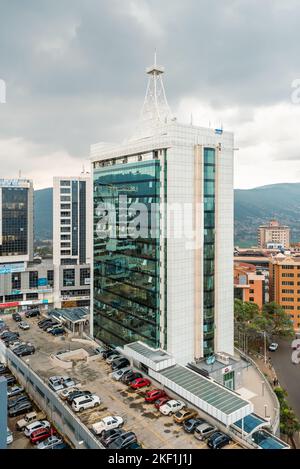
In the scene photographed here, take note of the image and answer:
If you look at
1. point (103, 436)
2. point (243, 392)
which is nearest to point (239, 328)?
point (243, 392)

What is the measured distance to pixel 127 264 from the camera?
30312 millimetres

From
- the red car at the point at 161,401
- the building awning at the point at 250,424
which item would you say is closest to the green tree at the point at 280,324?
the building awning at the point at 250,424

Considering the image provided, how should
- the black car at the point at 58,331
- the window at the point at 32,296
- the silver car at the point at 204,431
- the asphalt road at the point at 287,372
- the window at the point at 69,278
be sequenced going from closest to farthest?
1. the silver car at the point at 204,431
2. the asphalt road at the point at 287,372
3. the black car at the point at 58,331
4. the window at the point at 32,296
5. the window at the point at 69,278

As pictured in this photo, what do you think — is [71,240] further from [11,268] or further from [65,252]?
[11,268]

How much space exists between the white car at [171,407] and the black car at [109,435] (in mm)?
2958

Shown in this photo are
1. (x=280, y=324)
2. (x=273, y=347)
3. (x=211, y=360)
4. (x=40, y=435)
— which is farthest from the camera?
(x=280, y=324)

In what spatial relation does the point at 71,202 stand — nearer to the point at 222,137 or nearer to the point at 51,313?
the point at 51,313

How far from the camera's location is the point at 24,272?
5250 cm

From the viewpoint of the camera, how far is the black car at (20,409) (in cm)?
2402

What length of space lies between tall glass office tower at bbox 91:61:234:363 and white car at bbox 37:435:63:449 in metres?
9.22

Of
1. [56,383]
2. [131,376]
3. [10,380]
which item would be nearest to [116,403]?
[131,376]

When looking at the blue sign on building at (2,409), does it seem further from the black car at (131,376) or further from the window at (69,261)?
the window at (69,261)

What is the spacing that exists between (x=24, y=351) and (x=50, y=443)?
11.7m

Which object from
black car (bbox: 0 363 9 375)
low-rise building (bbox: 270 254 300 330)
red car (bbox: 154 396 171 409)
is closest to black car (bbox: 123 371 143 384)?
red car (bbox: 154 396 171 409)
